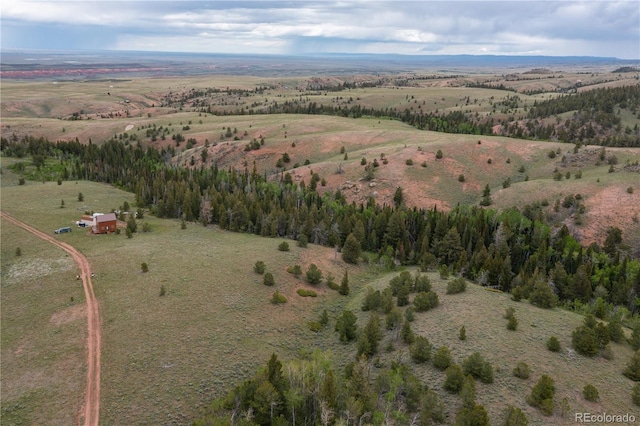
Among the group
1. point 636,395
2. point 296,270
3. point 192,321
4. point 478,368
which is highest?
point 478,368

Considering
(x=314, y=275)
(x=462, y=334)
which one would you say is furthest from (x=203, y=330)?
(x=462, y=334)

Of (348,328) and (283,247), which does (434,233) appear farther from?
(348,328)

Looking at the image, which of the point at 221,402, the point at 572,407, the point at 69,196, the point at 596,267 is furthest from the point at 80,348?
the point at 596,267

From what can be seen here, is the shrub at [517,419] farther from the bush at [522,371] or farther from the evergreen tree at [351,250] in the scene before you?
the evergreen tree at [351,250]

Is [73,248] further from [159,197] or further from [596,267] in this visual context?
[596,267]

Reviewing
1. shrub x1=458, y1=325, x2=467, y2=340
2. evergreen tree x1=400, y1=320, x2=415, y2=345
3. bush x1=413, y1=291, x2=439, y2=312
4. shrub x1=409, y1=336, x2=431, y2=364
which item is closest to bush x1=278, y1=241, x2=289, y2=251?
bush x1=413, y1=291, x2=439, y2=312

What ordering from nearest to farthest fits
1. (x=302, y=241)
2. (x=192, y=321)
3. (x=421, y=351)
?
(x=421, y=351) < (x=192, y=321) < (x=302, y=241)

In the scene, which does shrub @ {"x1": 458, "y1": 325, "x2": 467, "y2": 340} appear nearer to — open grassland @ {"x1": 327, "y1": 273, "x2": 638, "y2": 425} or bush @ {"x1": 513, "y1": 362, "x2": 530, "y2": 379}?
open grassland @ {"x1": 327, "y1": 273, "x2": 638, "y2": 425}
